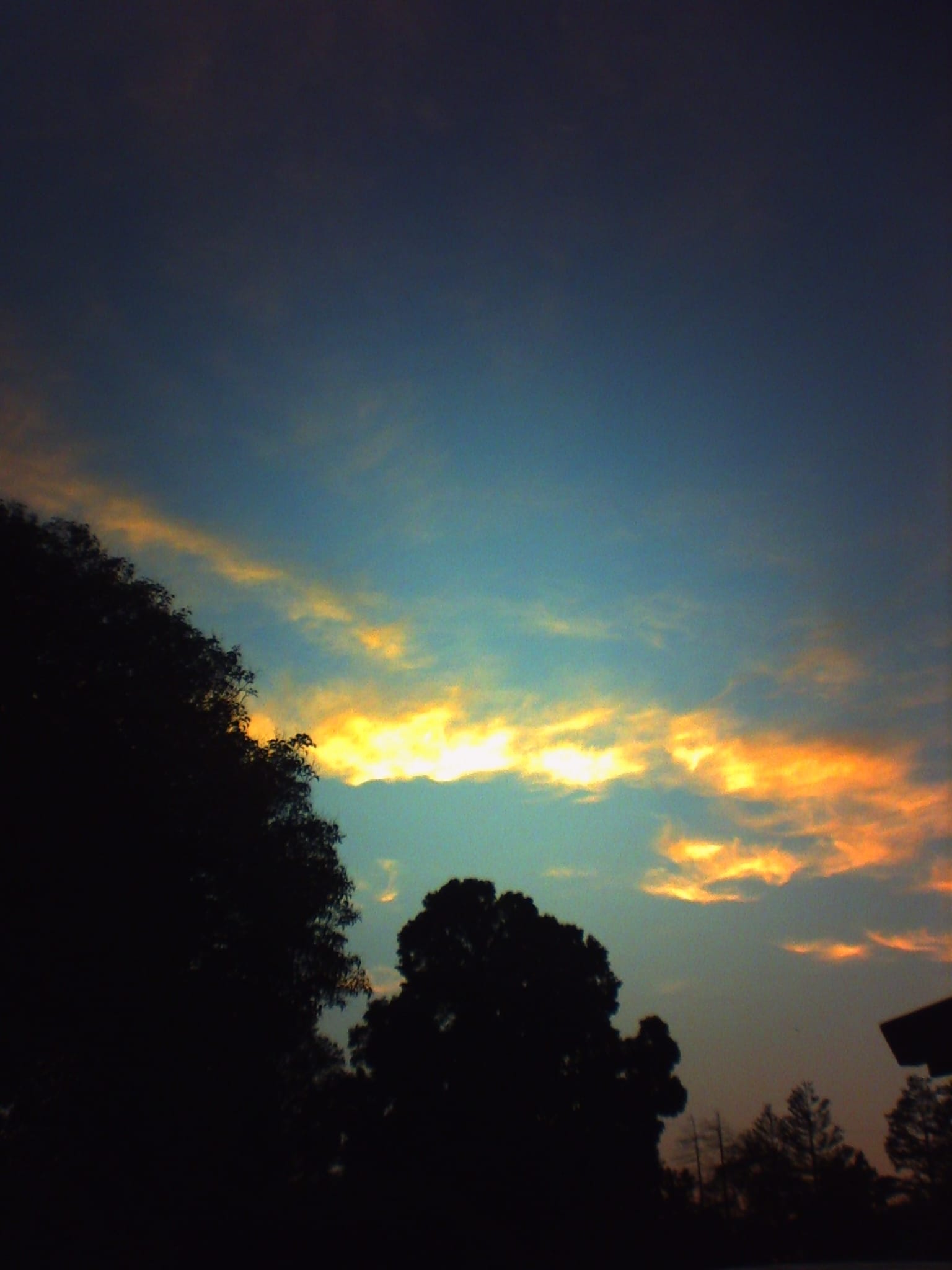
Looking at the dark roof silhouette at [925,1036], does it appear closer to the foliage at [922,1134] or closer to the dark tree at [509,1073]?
the dark tree at [509,1073]

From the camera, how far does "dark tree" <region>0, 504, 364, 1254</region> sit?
570 inches

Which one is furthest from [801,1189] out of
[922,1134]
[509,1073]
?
[509,1073]

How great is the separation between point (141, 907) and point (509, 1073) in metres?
19.5

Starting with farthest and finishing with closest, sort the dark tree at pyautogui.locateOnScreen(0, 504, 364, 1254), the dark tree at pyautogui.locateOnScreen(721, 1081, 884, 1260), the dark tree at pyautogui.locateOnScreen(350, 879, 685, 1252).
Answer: the dark tree at pyautogui.locateOnScreen(721, 1081, 884, 1260), the dark tree at pyautogui.locateOnScreen(350, 879, 685, 1252), the dark tree at pyautogui.locateOnScreen(0, 504, 364, 1254)

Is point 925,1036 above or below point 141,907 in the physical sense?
below

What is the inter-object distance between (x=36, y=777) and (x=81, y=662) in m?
2.85

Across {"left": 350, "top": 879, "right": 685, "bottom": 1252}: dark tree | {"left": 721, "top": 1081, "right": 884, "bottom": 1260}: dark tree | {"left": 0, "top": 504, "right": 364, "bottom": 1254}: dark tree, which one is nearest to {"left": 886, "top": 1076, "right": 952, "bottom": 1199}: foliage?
{"left": 721, "top": 1081, "right": 884, "bottom": 1260}: dark tree

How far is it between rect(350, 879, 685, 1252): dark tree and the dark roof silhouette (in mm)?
23884

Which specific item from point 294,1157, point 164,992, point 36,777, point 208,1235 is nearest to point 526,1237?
point 294,1157

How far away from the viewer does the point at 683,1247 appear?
89.0ft

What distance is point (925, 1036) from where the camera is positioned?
21.6 feet

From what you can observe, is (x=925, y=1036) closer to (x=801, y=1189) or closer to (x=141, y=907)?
(x=141, y=907)

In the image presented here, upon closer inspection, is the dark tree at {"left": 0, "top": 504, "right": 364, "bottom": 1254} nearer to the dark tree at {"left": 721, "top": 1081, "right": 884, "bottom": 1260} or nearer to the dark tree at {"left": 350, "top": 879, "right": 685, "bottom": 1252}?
the dark tree at {"left": 350, "top": 879, "right": 685, "bottom": 1252}

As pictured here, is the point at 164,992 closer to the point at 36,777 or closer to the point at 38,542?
the point at 36,777
